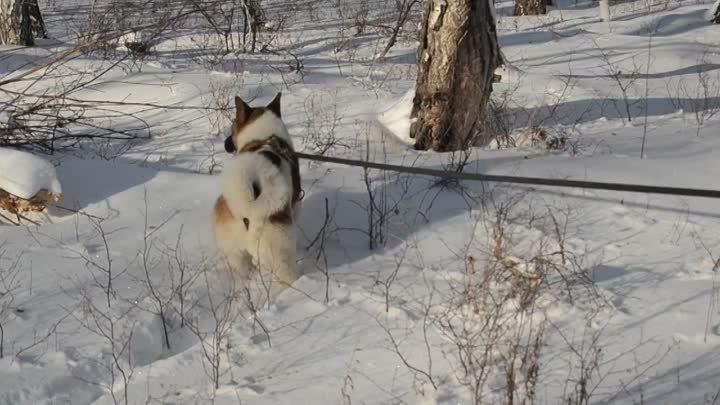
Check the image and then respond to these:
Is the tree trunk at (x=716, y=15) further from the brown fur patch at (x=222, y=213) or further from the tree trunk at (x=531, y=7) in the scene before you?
the brown fur patch at (x=222, y=213)

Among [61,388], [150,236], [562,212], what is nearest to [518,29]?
[562,212]

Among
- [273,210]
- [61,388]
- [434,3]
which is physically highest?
[434,3]

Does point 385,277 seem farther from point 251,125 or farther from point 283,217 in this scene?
point 251,125

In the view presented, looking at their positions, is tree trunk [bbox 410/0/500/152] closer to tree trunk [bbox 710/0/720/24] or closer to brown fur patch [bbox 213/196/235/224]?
brown fur patch [bbox 213/196/235/224]

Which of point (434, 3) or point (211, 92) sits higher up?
point (434, 3)

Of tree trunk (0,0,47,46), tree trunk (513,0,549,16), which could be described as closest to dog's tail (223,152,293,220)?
tree trunk (0,0,47,46)

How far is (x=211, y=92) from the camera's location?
854cm

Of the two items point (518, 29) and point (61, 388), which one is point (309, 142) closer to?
point (61, 388)

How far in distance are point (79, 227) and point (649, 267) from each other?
3.59 metres

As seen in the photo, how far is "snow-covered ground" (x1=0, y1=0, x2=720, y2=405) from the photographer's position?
3385 mm

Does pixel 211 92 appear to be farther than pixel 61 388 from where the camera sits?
Yes

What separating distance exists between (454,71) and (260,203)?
119 inches

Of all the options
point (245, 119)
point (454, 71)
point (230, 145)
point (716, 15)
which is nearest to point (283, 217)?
point (230, 145)

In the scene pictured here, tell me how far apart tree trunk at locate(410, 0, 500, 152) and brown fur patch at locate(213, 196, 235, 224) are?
2624 mm
